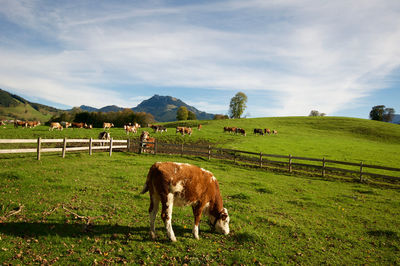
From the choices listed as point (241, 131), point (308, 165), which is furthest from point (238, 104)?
point (308, 165)

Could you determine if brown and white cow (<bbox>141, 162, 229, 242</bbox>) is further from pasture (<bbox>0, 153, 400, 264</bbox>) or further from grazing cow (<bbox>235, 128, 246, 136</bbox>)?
grazing cow (<bbox>235, 128, 246, 136</bbox>)

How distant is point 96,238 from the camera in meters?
5.48

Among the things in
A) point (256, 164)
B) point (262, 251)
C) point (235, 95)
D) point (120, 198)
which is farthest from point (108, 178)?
point (235, 95)

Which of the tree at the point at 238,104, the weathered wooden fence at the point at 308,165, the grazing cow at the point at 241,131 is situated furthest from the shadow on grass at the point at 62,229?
the tree at the point at 238,104

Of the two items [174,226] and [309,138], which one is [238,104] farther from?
[174,226]

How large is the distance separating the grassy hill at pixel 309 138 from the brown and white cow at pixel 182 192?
22227mm

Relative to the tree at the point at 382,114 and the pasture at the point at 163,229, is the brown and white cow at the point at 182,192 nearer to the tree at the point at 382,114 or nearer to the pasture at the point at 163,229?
the pasture at the point at 163,229

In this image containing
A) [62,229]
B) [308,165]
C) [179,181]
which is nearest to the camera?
[179,181]

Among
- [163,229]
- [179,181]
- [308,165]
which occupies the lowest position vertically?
[163,229]

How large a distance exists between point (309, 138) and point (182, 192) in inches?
1688

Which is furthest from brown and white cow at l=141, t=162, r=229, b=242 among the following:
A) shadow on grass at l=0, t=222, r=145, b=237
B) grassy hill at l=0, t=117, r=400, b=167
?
grassy hill at l=0, t=117, r=400, b=167

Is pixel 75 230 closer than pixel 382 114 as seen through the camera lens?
Yes

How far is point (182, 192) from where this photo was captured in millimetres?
5484

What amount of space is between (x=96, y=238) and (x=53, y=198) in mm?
3487
